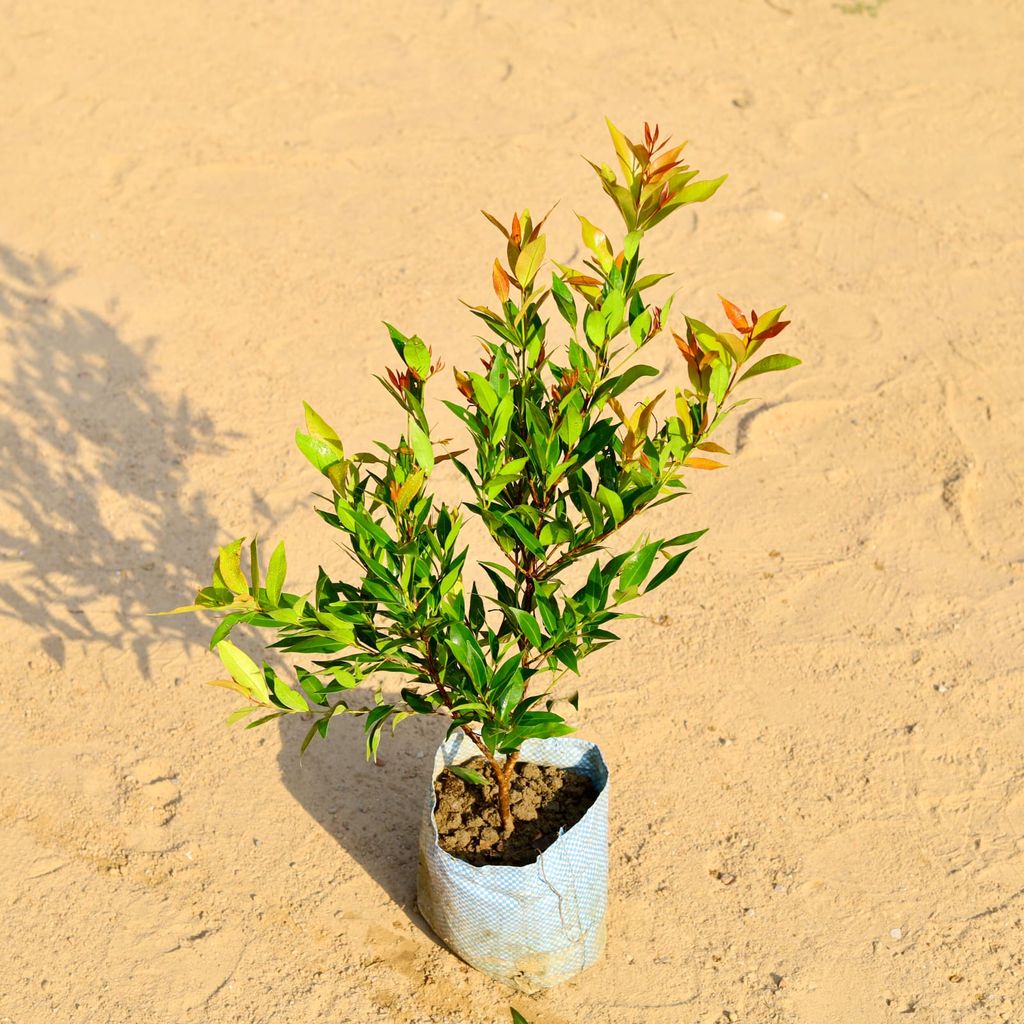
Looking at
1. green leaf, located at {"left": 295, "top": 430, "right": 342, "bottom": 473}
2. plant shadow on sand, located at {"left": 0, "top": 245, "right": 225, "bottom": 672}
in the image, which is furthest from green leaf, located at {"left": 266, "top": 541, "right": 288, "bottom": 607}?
plant shadow on sand, located at {"left": 0, "top": 245, "right": 225, "bottom": 672}

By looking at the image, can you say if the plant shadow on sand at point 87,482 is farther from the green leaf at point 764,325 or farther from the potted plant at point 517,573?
the green leaf at point 764,325

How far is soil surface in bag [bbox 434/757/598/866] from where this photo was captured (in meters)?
2.74

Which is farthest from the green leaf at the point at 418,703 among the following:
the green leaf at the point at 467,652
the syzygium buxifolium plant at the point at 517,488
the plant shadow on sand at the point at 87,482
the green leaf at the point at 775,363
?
the plant shadow on sand at the point at 87,482

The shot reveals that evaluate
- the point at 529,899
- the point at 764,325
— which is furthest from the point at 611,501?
the point at 529,899

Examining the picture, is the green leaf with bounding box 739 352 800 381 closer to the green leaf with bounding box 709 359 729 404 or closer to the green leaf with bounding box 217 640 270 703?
the green leaf with bounding box 709 359 729 404

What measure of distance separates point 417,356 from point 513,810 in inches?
44.7

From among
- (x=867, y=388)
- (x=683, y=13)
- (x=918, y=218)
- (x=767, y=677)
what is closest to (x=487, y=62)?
(x=683, y=13)

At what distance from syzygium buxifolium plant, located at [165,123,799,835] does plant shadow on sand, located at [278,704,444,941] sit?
2.10 feet

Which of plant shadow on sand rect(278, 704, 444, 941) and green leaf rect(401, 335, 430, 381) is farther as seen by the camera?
plant shadow on sand rect(278, 704, 444, 941)

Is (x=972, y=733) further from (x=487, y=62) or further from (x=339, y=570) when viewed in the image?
(x=487, y=62)

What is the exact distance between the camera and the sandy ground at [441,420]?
2.93 meters

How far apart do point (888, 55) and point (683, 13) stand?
3.34 feet

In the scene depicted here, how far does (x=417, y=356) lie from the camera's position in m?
2.12

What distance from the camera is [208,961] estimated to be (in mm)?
2857
